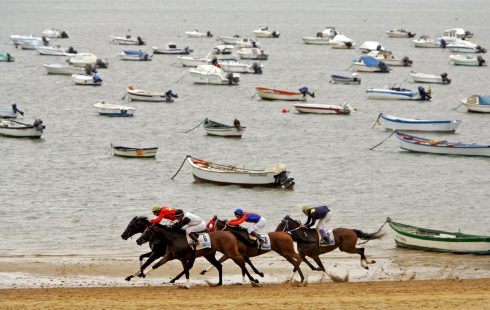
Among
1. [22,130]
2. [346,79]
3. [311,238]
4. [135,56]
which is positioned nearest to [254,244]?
[311,238]

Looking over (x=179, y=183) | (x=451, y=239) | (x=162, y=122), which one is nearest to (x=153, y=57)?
(x=162, y=122)

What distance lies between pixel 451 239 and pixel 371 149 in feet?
97.7

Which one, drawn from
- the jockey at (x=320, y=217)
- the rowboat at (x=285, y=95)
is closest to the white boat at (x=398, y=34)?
the rowboat at (x=285, y=95)

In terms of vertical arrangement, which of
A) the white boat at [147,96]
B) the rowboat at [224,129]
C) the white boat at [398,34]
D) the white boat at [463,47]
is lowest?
the white boat at [398,34]

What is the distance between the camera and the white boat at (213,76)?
332ft

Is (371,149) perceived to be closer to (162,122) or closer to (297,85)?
(162,122)

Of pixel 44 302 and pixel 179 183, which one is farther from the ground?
pixel 44 302

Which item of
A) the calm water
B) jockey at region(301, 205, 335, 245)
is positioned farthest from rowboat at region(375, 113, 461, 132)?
jockey at region(301, 205, 335, 245)

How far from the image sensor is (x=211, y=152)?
204 feet

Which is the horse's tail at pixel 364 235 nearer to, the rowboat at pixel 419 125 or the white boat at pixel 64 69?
the rowboat at pixel 419 125

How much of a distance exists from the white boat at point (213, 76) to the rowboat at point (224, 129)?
33604 mm

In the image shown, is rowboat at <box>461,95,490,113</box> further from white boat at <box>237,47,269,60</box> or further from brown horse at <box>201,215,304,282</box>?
brown horse at <box>201,215,304,282</box>

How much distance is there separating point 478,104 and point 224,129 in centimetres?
2434

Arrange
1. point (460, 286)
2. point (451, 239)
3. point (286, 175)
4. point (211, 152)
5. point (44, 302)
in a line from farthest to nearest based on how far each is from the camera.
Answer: point (211, 152) < point (286, 175) < point (451, 239) < point (460, 286) < point (44, 302)
